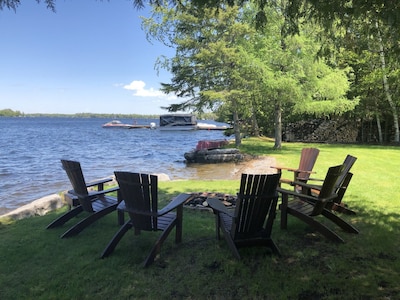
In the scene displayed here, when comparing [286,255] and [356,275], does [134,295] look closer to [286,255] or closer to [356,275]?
[286,255]

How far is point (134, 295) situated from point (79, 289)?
0.56 meters

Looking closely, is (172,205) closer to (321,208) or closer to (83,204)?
(83,204)

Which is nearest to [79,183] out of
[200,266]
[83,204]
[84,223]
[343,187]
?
[83,204]

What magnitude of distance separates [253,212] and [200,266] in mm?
812

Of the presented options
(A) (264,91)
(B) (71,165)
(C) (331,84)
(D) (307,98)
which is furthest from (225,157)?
(B) (71,165)

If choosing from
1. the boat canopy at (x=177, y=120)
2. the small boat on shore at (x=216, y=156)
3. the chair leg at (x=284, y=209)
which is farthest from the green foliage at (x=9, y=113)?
the chair leg at (x=284, y=209)

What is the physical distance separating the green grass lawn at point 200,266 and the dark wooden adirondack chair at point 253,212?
0.64 ft

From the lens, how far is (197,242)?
4195 millimetres

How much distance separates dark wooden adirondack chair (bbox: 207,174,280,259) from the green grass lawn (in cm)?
20

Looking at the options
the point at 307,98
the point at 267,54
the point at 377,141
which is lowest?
the point at 377,141

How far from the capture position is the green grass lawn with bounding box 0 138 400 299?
3.04 meters

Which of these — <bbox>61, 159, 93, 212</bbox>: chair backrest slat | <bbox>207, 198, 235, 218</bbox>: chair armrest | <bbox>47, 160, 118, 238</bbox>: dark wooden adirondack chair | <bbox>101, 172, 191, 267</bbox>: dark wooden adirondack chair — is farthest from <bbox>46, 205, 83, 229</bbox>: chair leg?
<bbox>207, 198, 235, 218</bbox>: chair armrest

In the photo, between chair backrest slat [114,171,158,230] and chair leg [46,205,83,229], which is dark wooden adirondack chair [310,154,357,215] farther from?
chair leg [46,205,83,229]

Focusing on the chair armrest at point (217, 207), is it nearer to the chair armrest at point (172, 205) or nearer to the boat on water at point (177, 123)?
the chair armrest at point (172, 205)
